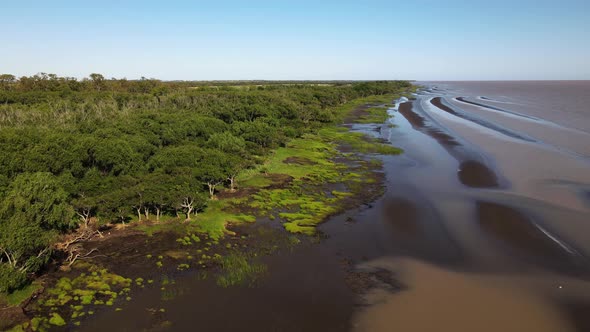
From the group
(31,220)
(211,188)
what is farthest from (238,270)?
(211,188)

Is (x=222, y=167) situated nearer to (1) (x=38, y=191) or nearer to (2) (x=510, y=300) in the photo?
(1) (x=38, y=191)

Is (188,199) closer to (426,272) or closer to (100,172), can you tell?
(100,172)

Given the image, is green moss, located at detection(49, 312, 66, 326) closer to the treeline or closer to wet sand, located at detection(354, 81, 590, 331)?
the treeline

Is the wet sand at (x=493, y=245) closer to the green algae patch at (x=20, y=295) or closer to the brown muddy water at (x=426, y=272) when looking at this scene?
the brown muddy water at (x=426, y=272)

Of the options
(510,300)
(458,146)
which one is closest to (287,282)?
(510,300)

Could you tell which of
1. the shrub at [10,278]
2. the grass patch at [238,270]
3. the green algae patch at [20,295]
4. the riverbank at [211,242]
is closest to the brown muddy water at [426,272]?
the grass patch at [238,270]

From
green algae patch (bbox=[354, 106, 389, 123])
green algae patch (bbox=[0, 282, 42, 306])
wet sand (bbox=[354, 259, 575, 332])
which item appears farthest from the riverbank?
green algae patch (bbox=[354, 106, 389, 123])
